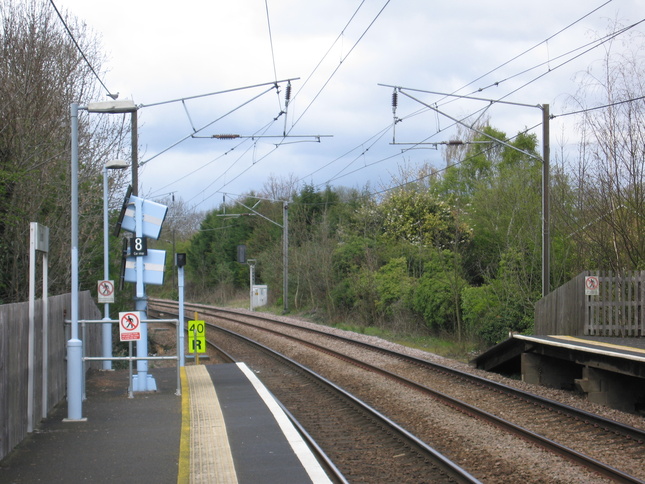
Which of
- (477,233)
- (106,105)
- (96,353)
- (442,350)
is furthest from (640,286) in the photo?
(477,233)

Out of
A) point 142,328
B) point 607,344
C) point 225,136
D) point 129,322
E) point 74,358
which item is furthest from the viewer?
point 225,136

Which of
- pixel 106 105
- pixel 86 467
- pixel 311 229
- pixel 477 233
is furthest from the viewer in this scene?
pixel 311 229

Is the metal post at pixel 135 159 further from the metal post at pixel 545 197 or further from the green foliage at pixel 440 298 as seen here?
the green foliage at pixel 440 298

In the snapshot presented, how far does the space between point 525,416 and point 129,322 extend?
642cm

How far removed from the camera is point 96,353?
18766 mm

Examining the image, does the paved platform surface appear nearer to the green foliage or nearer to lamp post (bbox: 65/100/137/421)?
lamp post (bbox: 65/100/137/421)

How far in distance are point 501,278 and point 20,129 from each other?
16.2m

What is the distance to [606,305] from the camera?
15680mm

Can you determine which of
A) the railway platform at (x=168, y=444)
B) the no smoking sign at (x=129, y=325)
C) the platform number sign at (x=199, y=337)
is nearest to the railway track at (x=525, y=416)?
the railway platform at (x=168, y=444)

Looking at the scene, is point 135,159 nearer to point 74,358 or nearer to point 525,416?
point 74,358

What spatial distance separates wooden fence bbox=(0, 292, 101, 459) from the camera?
25.9ft

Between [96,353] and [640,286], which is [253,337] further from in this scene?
[640,286]

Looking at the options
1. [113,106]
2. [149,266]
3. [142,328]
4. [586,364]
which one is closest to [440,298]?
[586,364]

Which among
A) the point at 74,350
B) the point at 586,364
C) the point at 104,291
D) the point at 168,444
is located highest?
the point at 104,291
